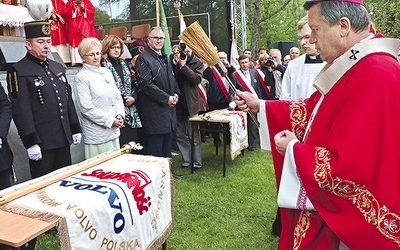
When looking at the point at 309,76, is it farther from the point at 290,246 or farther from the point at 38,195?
the point at 38,195

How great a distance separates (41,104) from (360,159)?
2.69m

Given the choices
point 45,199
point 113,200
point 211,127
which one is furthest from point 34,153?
point 211,127

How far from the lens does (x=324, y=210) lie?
151cm

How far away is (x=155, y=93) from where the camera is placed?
4520 mm

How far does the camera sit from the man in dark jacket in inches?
177

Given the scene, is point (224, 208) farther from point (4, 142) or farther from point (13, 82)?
point (13, 82)

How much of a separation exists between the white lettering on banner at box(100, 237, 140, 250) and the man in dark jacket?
2.48 m

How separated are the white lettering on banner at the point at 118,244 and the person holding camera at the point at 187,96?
3.31 metres

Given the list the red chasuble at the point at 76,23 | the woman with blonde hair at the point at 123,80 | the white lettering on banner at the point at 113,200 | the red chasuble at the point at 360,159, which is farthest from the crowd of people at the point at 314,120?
the red chasuble at the point at 76,23

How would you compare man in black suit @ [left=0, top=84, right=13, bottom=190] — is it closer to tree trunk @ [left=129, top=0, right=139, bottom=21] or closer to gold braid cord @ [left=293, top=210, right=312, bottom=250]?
gold braid cord @ [left=293, top=210, right=312, bottom=250]

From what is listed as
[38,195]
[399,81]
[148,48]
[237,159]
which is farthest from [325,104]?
[237,159]

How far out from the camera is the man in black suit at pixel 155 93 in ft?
14.8

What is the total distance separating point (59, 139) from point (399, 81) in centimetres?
281

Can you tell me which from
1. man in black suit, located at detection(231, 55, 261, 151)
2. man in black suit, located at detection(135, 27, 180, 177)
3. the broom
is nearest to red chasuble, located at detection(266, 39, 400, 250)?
the broom
